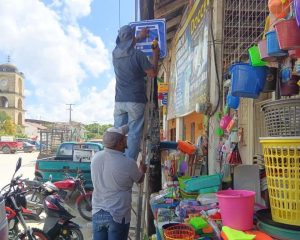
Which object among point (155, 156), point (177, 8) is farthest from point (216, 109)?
point (177, 8)

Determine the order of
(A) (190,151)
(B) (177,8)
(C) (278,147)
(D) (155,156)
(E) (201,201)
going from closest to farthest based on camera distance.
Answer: (C) (278,147), (E) (201,201), (D) (155,156), (A) (190,151), (B) (177,8)

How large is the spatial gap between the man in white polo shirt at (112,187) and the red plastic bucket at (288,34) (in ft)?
5.74

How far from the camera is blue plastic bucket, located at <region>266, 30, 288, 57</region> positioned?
2039 mm

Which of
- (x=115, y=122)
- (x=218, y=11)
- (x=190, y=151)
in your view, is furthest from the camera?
(x=218, y=11)

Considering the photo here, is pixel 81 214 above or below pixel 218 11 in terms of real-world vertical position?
below

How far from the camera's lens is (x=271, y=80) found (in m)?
2.55

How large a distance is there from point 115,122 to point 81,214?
397cm

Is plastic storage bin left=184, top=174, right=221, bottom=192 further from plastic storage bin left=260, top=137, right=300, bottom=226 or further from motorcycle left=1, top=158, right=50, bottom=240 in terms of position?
motorcycle left=1, top=158, right=50, bottom=240

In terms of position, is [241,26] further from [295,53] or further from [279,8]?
[295,53]

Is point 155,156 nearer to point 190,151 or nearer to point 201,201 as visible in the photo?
point 190,151

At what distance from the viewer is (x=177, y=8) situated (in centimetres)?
897

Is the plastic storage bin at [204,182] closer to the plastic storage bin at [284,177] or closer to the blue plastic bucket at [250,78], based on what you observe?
the blue plastic bucket at [250,78]

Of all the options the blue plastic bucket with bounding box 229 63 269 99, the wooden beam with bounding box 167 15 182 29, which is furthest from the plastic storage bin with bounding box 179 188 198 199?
the wooden beam with bounding box 167 15 182 29

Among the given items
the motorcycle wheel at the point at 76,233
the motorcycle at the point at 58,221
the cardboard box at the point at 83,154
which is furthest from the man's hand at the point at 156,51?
the cardboard box at the point at 83,154
